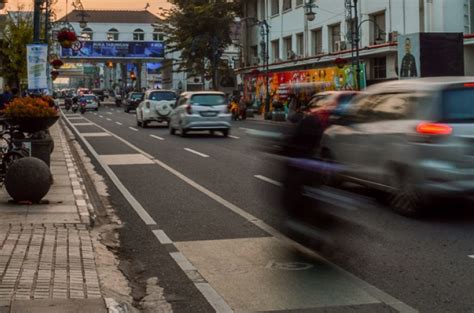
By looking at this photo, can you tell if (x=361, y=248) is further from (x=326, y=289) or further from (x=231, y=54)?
(x=231, y=54)

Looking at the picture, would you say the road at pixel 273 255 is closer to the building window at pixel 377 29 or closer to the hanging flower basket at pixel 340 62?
the hanging flower basket at pixel 340 62

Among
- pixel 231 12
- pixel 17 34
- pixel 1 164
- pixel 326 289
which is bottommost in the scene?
pixel 326 289

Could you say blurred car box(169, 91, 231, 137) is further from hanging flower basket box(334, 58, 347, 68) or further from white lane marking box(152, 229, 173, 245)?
white lane marking box(152, 229, 173, 245)

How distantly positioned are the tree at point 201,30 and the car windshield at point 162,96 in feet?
77.2

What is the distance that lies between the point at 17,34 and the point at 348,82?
17501mm

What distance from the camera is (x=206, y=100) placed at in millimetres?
26188

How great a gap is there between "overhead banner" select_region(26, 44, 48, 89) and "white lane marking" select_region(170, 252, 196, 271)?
12082 millimetres

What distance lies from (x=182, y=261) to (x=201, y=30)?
52230mm

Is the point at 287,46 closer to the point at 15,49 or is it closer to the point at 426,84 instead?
the point at 15,49

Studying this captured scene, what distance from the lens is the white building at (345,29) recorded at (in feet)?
104

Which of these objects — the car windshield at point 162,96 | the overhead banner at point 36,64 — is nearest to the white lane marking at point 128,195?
the overhead banner at point 36,64

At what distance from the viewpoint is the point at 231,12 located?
194ft

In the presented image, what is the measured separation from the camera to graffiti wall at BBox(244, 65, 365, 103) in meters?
37.3

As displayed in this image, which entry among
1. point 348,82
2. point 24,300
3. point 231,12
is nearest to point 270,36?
point 231,12
